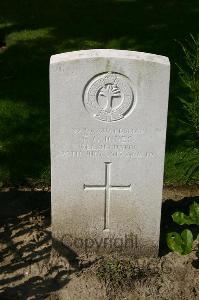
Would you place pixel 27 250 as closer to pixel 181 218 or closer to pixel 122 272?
pixel 122 272

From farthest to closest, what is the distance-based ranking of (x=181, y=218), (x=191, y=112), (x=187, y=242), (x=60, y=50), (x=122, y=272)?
(x=60, y=50) < (x=191, y=112) < (x=122, y=272) < (x=181, y=218) < (x=187, y=242)

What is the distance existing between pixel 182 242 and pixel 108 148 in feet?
3.04

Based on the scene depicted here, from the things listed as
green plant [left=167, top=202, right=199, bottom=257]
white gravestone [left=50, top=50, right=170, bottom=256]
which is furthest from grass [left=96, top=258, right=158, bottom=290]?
green plant [left=167, top=202, right=199, bottom=257]

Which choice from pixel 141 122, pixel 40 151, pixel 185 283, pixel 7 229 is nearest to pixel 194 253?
pixel 185 283

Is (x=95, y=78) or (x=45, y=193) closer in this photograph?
(x=95, y=78)

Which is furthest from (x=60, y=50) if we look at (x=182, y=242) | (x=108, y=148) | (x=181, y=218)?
(x=182, y=242)

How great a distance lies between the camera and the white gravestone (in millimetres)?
4594

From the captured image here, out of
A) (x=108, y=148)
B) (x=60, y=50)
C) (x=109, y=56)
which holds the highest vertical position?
(x=60, y=50)

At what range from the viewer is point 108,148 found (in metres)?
4.91

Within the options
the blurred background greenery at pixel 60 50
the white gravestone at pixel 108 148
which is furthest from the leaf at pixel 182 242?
the blurred background greenery at pixel 60 50

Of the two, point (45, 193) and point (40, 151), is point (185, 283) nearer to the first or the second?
point (45, 193)

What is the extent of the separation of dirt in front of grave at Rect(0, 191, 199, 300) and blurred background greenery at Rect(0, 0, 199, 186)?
2.98 feet

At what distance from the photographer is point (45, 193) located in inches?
244

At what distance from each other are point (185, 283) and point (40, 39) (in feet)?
19.6
